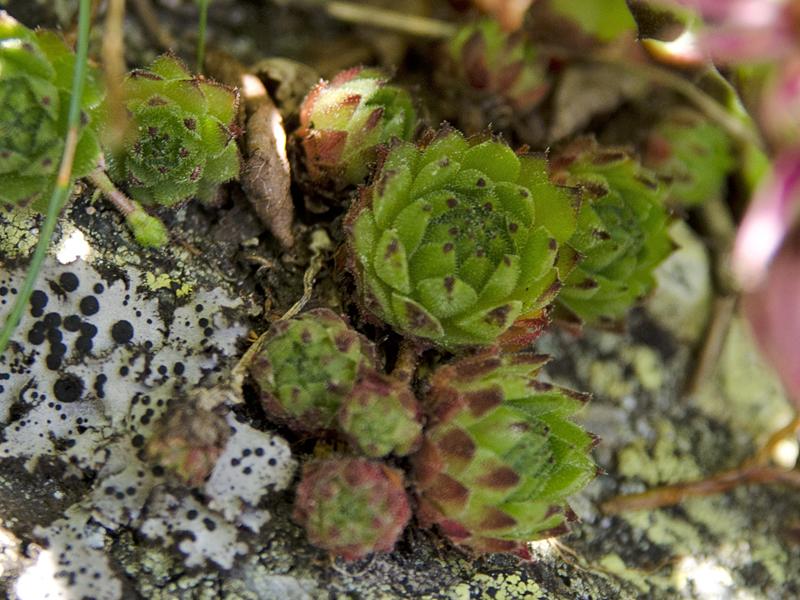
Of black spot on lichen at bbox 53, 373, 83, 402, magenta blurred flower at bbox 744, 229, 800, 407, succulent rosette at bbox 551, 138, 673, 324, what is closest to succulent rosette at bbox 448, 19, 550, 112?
succulent rosette at bbox 551, 138, 673, 324

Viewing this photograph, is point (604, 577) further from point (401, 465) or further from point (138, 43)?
point (138, 43)

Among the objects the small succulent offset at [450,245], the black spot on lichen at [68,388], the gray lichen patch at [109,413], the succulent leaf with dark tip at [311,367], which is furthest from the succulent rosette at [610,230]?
the black spot on lichen at [68,388]

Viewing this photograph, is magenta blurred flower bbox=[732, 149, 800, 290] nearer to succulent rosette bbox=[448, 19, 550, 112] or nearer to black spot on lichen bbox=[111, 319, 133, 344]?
succulent rosette bbox=[448, 19, 550, 112]

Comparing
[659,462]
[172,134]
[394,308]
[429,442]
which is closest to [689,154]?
[659,462]

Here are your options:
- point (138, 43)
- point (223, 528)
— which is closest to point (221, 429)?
point (223, 528)

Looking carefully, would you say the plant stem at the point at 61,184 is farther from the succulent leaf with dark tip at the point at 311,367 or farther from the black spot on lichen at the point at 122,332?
the succulent leaf with dark tip at the point at 311,367

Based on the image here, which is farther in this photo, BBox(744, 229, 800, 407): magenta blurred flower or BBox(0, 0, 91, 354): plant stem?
BBox(0, 0, 91, 354): plant stem
